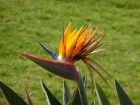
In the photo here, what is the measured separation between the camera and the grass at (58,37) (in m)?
3.97

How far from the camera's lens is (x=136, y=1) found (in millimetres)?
6293

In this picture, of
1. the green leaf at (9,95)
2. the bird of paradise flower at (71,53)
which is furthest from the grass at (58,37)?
the bird of paradise flower at (71,53)

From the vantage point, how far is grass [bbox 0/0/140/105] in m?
3.97

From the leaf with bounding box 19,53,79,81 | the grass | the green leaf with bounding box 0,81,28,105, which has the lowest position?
the grass

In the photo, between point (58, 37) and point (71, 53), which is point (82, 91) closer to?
point (71, 53)

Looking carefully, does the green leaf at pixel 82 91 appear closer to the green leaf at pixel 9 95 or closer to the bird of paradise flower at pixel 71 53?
the bird of paradise flower at pixel 71 53

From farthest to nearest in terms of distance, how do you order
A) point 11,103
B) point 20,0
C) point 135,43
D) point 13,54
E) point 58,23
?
point 20,0 < point 58,23 < point 135,43 < point 13,54 < point 11,103

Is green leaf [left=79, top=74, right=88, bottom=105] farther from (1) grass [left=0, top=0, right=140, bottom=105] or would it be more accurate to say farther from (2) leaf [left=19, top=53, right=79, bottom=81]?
(1) grass [left=0, top=0, right=140, bottom=105]

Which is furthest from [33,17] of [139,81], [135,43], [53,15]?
[139,81]

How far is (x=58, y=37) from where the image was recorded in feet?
16.4

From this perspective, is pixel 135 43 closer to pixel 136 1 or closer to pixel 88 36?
pixel 136 1

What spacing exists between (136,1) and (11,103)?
5.27m

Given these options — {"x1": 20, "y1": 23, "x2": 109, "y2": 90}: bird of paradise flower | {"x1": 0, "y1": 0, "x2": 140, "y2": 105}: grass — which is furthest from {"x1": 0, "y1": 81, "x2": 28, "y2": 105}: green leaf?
{"x1": 0, "y1": 0, "x2": 140, "y2": 105}: grass

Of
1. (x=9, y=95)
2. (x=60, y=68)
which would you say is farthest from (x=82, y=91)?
(x=9, y=95)
